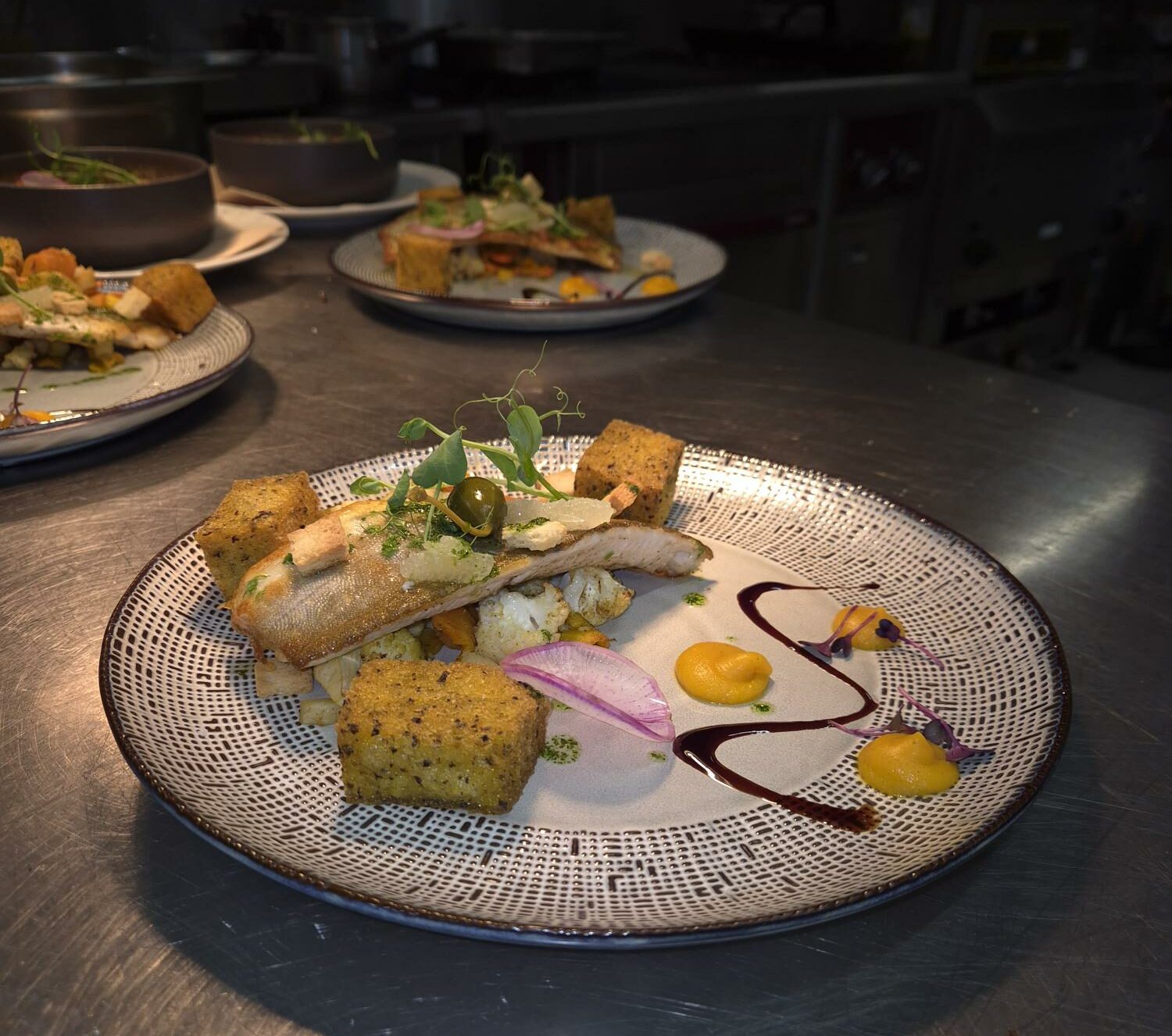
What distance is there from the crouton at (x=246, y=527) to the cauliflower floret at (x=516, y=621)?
0.26 m

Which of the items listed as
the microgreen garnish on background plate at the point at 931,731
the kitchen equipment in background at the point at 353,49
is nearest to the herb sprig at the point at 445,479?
the microgreen garnish on background plate at the point at 931,731

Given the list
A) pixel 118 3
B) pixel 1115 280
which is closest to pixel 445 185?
pixel 118 3

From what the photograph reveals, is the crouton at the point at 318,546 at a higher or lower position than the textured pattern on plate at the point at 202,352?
higher

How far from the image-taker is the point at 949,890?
3.04 ft

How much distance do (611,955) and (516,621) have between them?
0.43 meters

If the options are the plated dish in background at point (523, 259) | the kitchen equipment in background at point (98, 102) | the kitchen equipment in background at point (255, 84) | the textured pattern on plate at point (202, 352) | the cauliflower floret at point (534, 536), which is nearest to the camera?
the cauliflower floret at point (534, 536)

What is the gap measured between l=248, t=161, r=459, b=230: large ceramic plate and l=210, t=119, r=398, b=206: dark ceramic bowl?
3 cm

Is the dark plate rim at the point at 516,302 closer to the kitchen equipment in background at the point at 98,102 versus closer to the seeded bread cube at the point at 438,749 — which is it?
the kitchen equipment in background at the point at 98,102

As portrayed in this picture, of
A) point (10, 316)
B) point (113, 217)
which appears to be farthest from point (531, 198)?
point (10, 316)

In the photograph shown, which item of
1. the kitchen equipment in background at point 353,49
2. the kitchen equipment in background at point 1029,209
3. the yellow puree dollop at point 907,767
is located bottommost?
the kitchen equipment in background at point 1029,209

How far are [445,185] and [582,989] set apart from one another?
276 centimetres

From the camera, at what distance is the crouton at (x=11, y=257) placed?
197 centimetres

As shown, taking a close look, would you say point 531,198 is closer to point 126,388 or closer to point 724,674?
point 126,388

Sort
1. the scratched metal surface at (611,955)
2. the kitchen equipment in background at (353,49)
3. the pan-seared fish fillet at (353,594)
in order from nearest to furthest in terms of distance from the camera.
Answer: the scratched metal surface at (611,955)
the pan-seared fish fillet at (353,594)
the kitchen equipment in background at (353,49)
